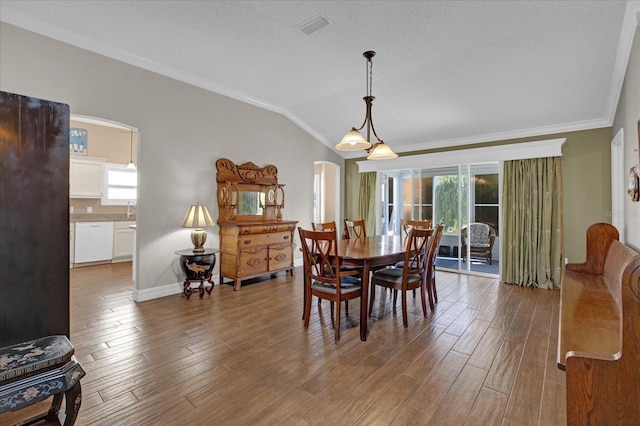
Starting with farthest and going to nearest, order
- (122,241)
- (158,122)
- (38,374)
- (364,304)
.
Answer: (122,241) → (158,122) → (364,304) → (38,374)

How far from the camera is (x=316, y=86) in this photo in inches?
176

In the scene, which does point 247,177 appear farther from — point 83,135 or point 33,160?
point 83,135

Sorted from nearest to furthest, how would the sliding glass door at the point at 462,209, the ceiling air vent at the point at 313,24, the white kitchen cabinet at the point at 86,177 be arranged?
the ceiling air vent at the point at 313,24, the sliding glass door at the point at 462,209, the white kitchen cabinet at the point at 86,177

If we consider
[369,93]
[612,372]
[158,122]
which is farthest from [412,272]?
[158,122]

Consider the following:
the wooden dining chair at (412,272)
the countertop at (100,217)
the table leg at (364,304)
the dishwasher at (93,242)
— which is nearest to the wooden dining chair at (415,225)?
the wooden dining chair at (412,272)

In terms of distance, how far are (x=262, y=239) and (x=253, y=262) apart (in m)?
0.37

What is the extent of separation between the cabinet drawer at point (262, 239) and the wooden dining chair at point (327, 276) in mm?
1645

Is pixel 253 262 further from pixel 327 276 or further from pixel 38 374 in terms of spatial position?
pixel 38 374

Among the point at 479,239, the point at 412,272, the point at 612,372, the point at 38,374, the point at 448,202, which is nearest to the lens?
the point at 612,372

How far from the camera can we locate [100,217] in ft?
20.2

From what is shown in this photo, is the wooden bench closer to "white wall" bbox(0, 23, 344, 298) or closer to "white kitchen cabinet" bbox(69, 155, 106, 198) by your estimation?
"white wall" bbox(0, 23, 344, 298)

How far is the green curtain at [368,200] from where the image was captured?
6539mm

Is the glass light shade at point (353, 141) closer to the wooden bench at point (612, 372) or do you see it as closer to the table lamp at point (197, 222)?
the table lamp at point (197, 222)

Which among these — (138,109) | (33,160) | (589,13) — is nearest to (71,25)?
(138,109)
